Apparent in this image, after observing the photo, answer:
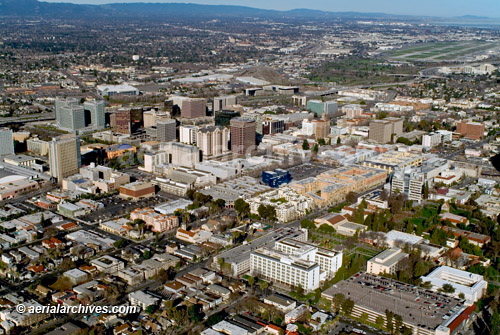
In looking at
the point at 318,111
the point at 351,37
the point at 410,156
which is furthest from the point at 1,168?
the point at 351,37

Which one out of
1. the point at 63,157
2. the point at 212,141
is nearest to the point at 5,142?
the point at 63,157

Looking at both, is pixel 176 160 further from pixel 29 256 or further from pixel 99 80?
pixel 99 80

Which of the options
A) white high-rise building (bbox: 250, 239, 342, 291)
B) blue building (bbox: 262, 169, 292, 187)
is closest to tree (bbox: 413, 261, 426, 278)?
white high-rise building (bbox: 250, 239, 342, 291)

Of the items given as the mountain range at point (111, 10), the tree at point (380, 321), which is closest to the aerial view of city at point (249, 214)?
the tree at point (380, 321)

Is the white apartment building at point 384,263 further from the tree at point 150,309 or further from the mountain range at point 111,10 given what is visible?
the mountain range at point 111,10

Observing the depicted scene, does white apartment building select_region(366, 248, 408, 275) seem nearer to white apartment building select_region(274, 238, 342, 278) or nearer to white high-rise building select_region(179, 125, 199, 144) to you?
white apartment building select_region(274, 238, 342, 278)

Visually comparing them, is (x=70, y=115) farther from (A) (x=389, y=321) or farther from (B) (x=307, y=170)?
(A) (x=389, y=321)
